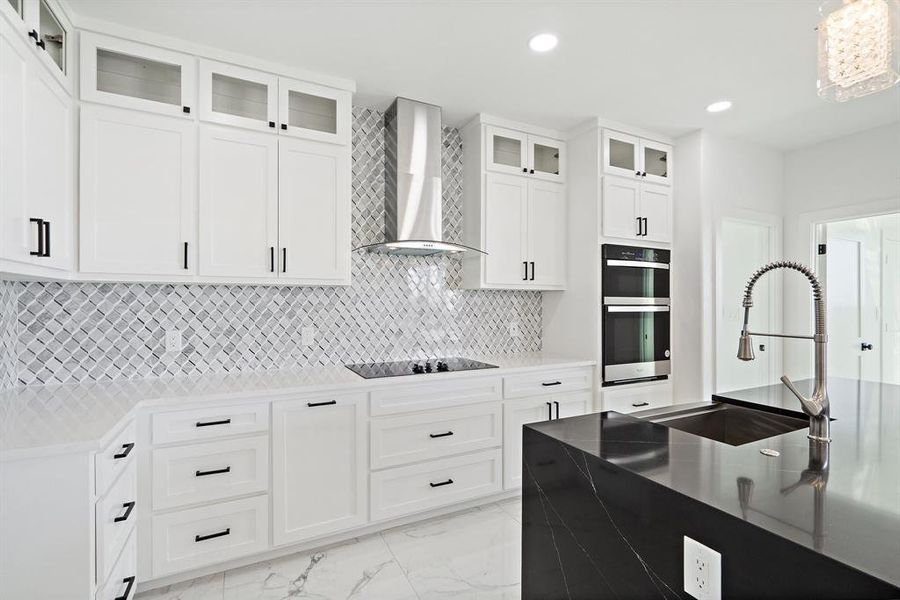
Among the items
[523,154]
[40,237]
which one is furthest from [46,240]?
[523,154]

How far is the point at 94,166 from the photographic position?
2.12 metres

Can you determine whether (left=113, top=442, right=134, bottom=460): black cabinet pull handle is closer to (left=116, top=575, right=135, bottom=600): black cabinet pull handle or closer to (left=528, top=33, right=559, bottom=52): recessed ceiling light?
(left=116, top=575, right=135, bottom=600): black cabinet pull handle

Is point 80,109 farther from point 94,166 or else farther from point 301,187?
point 301,187

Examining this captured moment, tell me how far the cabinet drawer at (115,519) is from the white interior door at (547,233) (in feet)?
8.71

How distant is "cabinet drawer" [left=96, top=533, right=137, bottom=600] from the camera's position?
5.12 feet

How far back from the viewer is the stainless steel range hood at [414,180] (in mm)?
2939

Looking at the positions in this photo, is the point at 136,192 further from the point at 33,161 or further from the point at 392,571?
the point at 392,571

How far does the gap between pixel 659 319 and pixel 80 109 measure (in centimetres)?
382

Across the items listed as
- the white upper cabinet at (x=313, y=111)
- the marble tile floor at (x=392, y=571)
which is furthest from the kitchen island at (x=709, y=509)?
the white upper cabinet at (x=313, y=111)

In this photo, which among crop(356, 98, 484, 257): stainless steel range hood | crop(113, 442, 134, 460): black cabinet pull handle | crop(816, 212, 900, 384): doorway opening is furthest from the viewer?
crop(816, 212, 900, 384): doorway opening

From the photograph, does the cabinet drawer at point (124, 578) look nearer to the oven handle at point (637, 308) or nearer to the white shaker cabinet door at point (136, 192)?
the white shaker cabinet door at point (136, 192)

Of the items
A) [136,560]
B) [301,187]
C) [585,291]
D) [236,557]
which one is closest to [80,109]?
[301,187]

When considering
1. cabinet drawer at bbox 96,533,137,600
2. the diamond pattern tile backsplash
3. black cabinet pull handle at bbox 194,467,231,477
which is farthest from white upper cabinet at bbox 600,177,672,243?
cabinet drawer at bbox 96,533,137,600

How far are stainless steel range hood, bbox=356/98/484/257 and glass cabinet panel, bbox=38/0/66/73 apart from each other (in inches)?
64.4
